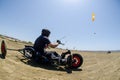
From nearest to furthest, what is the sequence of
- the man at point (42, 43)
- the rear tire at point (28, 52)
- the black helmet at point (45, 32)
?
the man at point (42, 43), the black helmet at point (45, 32), the rear tire at point (28, 52)

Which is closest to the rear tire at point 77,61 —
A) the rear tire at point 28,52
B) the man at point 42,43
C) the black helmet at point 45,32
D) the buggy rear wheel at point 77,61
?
the buggy rear wheel at point 77,61

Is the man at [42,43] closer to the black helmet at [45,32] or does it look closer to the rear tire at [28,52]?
the black helmet at [45,32]

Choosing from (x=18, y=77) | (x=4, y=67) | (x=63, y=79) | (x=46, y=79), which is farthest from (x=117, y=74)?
(x=4, y=67)

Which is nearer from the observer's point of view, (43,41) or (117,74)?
(117,74)

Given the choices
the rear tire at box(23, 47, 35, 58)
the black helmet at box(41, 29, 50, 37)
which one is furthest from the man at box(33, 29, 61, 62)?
the rear tire at box(23, 47, 35, 58)

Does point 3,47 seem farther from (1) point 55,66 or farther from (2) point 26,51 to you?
(1) point 55,66

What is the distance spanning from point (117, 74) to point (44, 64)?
4.77 metres

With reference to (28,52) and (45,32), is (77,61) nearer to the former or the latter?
(45,32)

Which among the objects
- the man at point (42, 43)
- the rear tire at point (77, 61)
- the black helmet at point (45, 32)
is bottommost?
the rear tire at point (77, 61)

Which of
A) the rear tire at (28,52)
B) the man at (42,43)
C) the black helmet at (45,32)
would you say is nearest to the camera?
the man at (42,43)

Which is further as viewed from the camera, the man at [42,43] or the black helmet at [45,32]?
the black helmet at [45,32]

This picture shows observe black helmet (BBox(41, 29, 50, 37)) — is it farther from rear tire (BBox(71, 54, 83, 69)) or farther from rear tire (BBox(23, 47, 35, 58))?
rear tire (BBox(71, 54, 83, 69))

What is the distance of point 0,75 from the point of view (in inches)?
306

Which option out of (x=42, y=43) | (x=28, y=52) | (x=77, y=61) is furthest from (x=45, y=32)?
(x=77, y=61)
